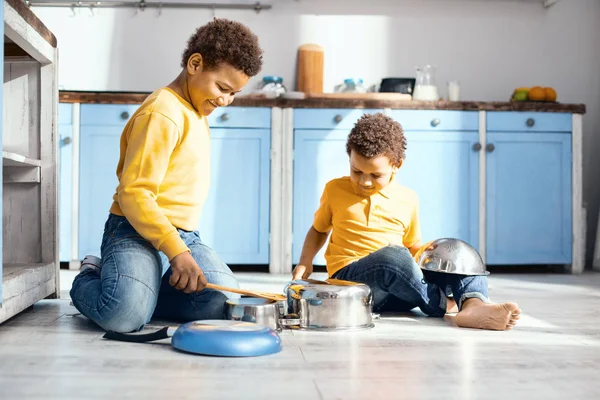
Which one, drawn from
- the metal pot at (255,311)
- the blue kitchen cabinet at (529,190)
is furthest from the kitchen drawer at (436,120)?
the metal pot at (255,311)

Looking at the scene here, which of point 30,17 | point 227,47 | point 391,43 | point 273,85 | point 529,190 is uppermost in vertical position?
point 391,43

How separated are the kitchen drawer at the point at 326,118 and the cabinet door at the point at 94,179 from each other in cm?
87

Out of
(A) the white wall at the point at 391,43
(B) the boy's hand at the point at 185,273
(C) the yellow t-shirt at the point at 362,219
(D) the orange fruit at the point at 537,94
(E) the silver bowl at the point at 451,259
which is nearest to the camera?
(B) the boy's hand at the point at 185,273

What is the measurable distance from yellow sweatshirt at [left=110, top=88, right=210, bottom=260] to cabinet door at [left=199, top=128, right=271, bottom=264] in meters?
1.69

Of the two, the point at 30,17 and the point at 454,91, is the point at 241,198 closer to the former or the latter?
the point at 454,91

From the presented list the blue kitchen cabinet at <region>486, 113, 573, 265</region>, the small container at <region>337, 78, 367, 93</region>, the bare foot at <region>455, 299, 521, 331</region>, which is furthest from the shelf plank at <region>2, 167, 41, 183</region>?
the blue kitchen cabinet at <region>486, 113, 573, 265</region>

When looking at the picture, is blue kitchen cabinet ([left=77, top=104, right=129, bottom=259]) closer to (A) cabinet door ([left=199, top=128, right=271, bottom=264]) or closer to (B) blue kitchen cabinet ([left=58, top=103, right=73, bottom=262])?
(B) blue kitchen cabinet ([left=58, top=103, right=73, bottom=262])

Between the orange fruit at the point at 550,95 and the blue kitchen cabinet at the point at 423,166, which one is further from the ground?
the orange fruit at the point at 550,95

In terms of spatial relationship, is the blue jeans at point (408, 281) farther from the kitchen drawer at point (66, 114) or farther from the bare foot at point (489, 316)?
the kitchen drawer at point (66, 114)

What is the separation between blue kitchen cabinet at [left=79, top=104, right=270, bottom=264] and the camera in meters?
3.57

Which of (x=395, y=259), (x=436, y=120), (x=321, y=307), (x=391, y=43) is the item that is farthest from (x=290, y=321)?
(x=391, y=43)

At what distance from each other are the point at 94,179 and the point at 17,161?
5.40 ft

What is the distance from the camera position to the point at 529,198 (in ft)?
12.2

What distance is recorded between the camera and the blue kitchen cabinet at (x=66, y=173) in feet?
11.6
